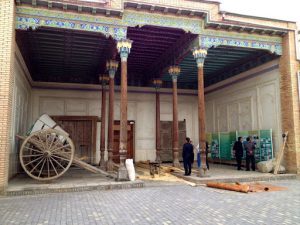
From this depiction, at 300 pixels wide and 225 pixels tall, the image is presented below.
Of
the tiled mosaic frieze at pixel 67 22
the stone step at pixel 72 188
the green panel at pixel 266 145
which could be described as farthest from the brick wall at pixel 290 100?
the tiled mosaic frieze at pixel 67 22

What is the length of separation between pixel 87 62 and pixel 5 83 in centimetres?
616

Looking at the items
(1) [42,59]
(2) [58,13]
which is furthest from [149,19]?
(1) [42,59]

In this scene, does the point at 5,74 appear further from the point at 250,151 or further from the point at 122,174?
the point at 250,151

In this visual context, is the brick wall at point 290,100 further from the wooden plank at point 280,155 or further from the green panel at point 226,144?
the green panel at point 226,144

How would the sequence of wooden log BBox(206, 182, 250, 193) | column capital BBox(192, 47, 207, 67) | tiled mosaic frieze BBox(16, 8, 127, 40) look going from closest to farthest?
1. wooden log BBox(206, 182, 250, 193)
2. tiled mosaic frieze BBox(16, 8, 127, 40)
3. column capital BBox(192, 47, 207, 67)

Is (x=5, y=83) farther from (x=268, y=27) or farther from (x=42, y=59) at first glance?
(x=268, y=27)

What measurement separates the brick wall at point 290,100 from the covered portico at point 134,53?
0.33m

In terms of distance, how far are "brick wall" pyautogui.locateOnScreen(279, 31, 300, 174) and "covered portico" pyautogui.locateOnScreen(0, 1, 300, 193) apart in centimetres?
33

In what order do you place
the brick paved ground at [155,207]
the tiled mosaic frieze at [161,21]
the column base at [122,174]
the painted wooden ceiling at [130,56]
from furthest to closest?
the painted wooden ceiling at [130,56] → the tiled mosaic frieze at [161,21] → the column base at [122,174] → the brick paved ground at [155,207]

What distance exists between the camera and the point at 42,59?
13.8 m

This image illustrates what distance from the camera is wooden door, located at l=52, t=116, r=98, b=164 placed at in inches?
627

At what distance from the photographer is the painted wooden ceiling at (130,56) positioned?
1131cm

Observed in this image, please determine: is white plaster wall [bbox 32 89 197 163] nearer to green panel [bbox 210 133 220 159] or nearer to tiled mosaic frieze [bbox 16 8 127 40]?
green panel [bbox 210 133 220 159]

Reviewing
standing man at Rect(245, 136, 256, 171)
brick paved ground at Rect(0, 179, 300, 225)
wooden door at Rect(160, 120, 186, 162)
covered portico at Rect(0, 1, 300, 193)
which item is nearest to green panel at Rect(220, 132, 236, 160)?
covered portico at Rect(0, 1, 300, 193)
